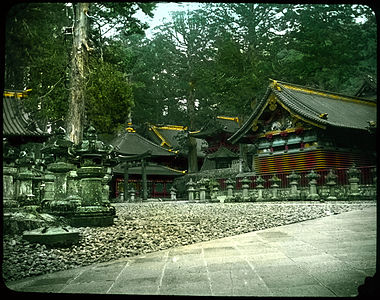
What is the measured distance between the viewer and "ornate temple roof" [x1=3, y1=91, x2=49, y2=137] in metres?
15.4

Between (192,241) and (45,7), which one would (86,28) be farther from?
(192,241)

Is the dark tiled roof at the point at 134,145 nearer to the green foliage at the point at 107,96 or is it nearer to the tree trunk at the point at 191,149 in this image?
the tree trunk at the point at 191,149

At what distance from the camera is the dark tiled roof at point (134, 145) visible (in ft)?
91.2

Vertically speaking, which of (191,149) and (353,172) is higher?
(191,149)

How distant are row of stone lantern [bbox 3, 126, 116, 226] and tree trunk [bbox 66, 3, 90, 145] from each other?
1.55 meters

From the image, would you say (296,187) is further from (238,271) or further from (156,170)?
(156,170)

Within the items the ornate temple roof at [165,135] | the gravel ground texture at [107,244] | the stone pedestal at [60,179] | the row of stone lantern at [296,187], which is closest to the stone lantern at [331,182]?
the row of stone lantern at [296,187]

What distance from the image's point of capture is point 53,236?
4539 millimetres

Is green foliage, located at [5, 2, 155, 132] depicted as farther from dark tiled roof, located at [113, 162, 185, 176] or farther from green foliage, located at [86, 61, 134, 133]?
dark tiled roof, located at [113, 162, 185, 176]

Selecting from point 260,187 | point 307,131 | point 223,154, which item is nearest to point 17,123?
point 260,187

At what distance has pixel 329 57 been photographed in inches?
703

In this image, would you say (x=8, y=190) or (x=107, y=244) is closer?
(x=107, y=244)

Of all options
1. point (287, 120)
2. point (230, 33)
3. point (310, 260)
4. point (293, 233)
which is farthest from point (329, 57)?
point (310, 260)

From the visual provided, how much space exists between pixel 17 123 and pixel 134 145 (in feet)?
43.0
